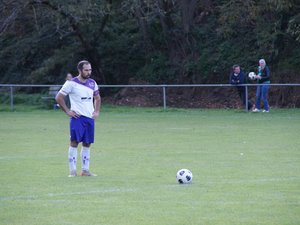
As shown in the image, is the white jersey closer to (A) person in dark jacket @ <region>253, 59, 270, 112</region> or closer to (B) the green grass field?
(B) the green grass field

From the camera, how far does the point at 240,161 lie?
15.9 meters

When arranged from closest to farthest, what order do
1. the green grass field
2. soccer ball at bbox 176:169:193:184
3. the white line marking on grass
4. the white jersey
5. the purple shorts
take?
the green grass field
the white line marking on grass
soccer ball at bbox 176:169:193:184
the purple shorts
the white jersey

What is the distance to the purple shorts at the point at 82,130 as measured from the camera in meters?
13.9

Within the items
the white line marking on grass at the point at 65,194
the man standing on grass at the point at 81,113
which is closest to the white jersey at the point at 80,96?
the man standing on grass at the point at 81,113

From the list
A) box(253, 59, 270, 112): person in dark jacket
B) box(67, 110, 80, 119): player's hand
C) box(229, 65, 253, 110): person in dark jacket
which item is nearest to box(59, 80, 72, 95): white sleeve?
box(67, 110, 80, 119): player's hand

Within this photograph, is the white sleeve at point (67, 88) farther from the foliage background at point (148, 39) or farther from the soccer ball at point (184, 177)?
the foliage background at point (148, 39)

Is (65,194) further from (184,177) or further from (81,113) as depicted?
(81,113)

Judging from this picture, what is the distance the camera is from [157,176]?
1362 centimetres

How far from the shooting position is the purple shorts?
1391 centimetres

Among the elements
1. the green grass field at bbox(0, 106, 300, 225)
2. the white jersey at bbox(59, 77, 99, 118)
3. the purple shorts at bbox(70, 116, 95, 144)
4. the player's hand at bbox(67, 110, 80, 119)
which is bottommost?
the green grass field at bbox(0, 106, 300, 225)

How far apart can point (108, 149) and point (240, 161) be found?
14.0ft

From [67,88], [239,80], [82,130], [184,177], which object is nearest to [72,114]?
[82,130]

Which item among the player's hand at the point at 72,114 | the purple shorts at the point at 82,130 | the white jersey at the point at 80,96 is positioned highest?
the white jersey at the point at 80,96

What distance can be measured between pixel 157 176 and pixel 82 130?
1559mm
